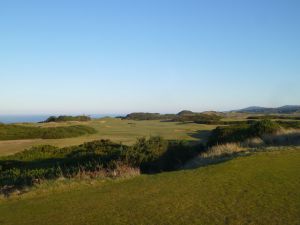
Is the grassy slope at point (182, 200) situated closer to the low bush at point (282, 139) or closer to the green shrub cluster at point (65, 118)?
the low bush at point (282, 139)

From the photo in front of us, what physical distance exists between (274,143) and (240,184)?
14.1 metres

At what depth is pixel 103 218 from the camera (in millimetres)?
8797

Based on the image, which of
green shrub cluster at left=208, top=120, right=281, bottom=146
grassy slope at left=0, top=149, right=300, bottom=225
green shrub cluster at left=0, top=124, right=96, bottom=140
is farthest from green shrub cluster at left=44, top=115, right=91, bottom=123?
grassy slope at left=0, top=149, right=300, bottom=225

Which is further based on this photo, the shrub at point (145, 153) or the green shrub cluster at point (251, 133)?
the green shrub cluster at point (251, 133)

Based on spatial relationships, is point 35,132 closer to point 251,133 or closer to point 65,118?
point 65,118

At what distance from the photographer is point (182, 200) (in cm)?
1007

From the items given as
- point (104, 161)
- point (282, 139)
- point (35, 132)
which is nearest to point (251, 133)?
point (282, 139)

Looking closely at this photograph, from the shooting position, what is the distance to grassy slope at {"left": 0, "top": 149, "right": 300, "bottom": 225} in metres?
8.52

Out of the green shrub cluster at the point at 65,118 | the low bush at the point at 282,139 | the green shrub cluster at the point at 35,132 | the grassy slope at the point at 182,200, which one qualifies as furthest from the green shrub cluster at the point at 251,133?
the green shrub cluster at the point at 65,118

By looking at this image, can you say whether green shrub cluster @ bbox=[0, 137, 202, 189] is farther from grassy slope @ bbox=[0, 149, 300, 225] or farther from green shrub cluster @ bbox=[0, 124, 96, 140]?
green shrub cluster @ bbox=[0, 124, 96, 140]

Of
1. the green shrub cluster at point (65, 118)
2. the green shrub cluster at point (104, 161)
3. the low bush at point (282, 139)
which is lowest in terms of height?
the green shrub cluster at point (104, 161)

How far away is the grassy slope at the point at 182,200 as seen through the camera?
28.0 ft

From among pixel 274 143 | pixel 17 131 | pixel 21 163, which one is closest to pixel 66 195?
pixel 274 143

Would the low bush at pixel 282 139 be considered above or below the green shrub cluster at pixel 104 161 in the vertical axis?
above
